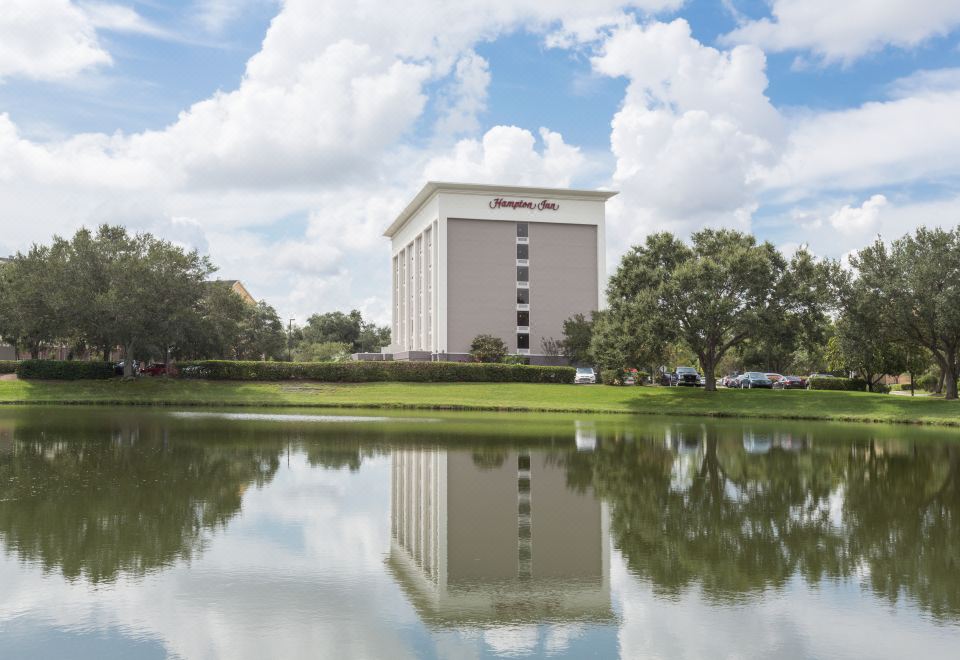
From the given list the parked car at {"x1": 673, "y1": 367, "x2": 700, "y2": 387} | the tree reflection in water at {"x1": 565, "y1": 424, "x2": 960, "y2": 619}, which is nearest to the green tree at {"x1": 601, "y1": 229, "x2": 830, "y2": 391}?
the parked car at {"x1": 673, "y1": 367, "x2": 700, "y2": 387}

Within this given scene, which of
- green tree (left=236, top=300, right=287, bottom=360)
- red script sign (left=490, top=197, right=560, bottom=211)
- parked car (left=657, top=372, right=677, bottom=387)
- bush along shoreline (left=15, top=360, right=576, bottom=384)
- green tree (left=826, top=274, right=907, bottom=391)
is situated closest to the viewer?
green tree (left=826, top=274, right=907, bottom=391)

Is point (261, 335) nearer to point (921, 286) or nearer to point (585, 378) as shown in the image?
point (585, 378)

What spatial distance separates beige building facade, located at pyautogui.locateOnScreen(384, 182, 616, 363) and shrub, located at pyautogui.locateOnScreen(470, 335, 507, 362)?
6.62 metres

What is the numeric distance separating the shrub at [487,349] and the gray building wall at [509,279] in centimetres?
703

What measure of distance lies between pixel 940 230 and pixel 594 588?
54.4 meters

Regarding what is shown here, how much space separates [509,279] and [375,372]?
31.5 m

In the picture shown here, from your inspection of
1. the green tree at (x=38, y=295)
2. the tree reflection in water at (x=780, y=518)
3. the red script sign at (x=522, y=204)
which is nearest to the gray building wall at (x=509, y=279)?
the red script sign at (x=522, y=204)

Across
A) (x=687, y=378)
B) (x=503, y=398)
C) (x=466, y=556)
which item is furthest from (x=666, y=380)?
(x=466, y=556)

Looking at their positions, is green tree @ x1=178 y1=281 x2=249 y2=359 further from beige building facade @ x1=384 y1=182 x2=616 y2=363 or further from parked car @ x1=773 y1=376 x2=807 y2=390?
parked car @ x1=773 y1=376 x2=807 y2=390

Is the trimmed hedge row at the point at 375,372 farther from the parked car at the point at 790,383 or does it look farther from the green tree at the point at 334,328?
the green tree at the point at 334,328

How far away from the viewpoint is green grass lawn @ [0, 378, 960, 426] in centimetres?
5247

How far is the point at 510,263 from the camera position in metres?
93.4

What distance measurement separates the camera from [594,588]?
33.4 ft

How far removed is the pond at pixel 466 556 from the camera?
833cm
